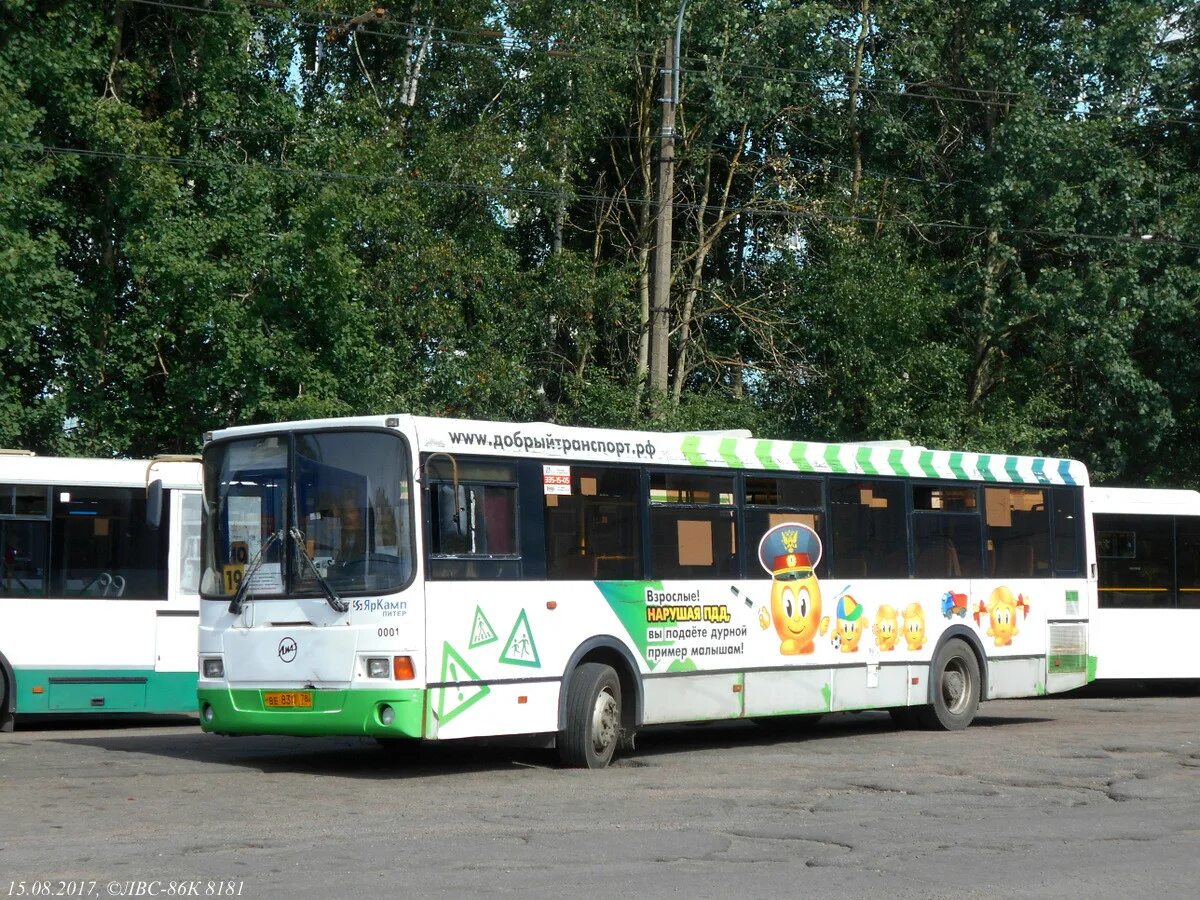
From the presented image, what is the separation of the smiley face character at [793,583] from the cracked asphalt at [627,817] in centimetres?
108

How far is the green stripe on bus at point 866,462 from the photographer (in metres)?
17.0

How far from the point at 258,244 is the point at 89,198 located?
3.21m

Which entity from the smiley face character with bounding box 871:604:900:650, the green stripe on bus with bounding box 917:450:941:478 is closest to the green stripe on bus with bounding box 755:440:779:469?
the smiley face character with bounding box 871:604:900:650

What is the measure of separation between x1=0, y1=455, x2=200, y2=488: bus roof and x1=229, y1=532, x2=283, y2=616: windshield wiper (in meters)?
4.82

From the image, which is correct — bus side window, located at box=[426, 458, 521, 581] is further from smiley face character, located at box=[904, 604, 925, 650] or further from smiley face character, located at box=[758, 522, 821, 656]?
smiley face character, located at box=[904, 604, 925, 650]

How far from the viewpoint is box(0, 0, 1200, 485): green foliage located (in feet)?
83.6

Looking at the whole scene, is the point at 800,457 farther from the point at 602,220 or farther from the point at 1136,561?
the point at 602,220

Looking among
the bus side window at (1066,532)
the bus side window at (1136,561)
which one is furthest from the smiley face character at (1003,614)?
the bus side window at (1136,561)

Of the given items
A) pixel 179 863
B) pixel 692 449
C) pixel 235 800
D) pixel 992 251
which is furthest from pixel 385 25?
pixel 179 863

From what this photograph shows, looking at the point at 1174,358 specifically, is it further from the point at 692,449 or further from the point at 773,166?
the point at 692,449

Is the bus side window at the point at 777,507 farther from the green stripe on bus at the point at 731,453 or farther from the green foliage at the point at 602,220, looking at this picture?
the green foliage at the point at 602,220

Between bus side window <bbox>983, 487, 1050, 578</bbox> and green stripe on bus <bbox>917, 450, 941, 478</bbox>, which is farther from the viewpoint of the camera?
bus side window <bbox>983, 487, 1050, 578</bbox>

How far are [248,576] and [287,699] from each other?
1.03 metres

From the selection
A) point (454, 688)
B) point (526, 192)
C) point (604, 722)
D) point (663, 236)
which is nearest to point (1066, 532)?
point (604, 722)
